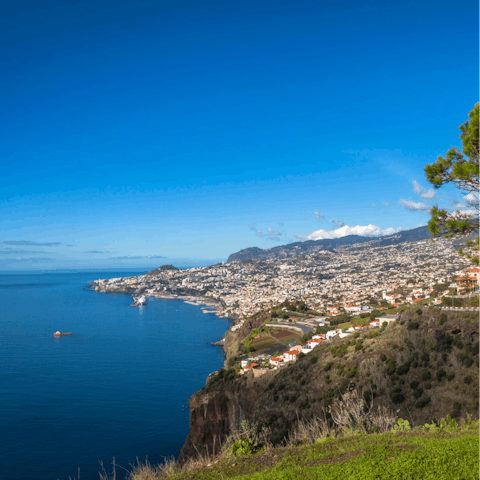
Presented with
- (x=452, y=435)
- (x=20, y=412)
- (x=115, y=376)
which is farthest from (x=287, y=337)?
(x=452, y=435)

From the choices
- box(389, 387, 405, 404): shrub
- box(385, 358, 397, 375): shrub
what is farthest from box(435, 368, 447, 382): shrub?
box(385, 358, 397, 375): shrub

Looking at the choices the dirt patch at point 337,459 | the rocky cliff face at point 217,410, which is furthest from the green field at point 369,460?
the rocky cliff face at point 217,410

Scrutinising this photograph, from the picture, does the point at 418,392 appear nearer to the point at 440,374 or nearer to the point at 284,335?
the point at 440,374

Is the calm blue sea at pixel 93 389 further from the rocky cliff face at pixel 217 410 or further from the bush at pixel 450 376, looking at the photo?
the bush at pixel 450 376

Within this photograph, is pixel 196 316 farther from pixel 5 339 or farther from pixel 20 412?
pixel 20 412

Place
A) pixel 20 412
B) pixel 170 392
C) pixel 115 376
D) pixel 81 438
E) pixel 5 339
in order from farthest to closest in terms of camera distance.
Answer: pixel 5 339
pixel 115 376
pixel 170 392
pixel 20 412
pixel 81 438

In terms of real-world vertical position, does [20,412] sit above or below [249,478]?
below

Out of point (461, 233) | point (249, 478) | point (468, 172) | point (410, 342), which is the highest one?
point (468, 172)

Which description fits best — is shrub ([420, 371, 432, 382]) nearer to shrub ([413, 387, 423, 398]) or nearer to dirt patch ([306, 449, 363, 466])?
shrub ([413, 387, 423, 398])

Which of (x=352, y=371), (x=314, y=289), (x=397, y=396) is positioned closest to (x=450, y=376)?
(x=397, y=396)
